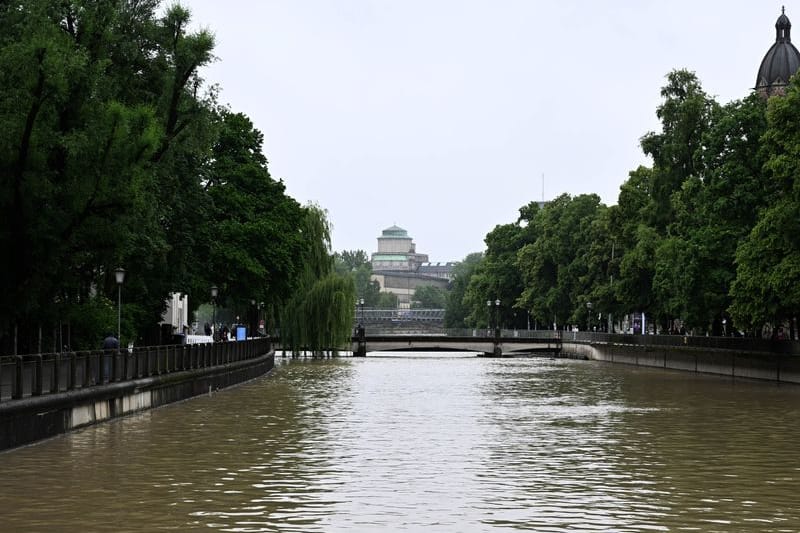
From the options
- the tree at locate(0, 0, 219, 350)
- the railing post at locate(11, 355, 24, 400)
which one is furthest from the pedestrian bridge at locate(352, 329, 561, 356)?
the railing post at locate(11, 355, 24, 400)

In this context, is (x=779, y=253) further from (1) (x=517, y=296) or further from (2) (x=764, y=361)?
(1) (x=517, y=296)

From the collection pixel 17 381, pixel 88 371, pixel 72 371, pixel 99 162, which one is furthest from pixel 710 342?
pixel 17 381

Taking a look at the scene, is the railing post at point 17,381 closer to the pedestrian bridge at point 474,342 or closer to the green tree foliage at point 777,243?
the green tree foliage at point 777,243

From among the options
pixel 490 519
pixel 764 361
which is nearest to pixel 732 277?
pixel 764 361

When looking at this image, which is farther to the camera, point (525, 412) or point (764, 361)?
point (764, 361)

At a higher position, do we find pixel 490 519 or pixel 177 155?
pixel 177 155

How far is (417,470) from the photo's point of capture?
2175 cm

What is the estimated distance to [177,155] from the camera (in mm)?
48469

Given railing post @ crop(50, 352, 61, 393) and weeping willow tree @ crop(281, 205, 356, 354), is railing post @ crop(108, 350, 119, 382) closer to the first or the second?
railing post @ crop(50, 352, 61, 393)

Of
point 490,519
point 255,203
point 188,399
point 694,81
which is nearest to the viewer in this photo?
point 490,519

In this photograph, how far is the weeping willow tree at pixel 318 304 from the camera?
92750 mm

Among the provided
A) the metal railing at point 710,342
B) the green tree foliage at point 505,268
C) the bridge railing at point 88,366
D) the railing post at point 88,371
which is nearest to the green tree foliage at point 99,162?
the bridge railing at point 88,366

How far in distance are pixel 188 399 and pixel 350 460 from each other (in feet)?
72.3

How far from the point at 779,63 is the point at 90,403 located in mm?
112942
